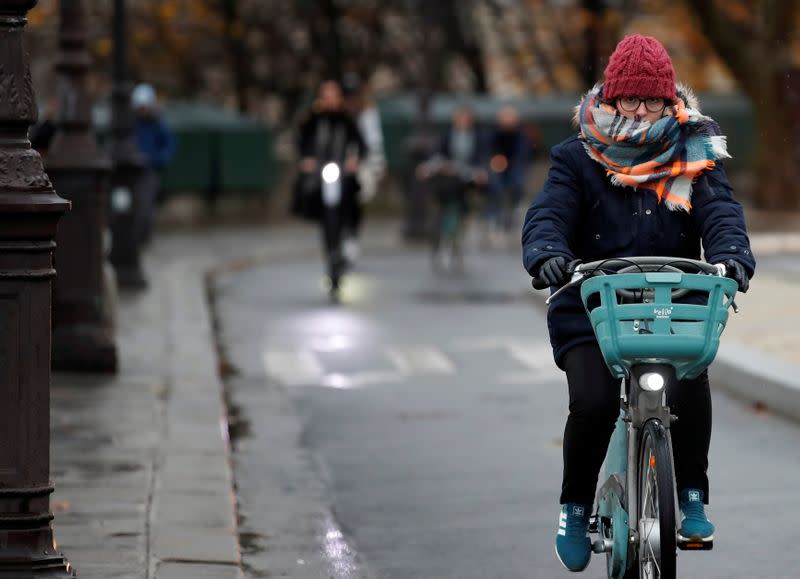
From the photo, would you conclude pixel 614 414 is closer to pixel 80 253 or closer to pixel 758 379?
pixel 758 379

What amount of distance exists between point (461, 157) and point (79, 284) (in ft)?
39.7

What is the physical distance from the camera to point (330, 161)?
17.4 m

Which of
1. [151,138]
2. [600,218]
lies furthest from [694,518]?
[151,138]

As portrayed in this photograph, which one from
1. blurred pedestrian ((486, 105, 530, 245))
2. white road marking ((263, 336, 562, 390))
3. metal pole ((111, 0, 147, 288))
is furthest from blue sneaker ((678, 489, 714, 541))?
blurred pedestrian ((486, 105, 530, 245))

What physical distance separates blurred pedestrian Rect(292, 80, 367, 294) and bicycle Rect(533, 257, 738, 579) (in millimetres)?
12007

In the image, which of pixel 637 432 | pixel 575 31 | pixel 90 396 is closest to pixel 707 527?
pixel 637 432

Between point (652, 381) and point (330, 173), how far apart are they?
12.4 m

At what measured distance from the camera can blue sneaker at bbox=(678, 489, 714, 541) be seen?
535 cm

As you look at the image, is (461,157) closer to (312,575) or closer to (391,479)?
(391,479)

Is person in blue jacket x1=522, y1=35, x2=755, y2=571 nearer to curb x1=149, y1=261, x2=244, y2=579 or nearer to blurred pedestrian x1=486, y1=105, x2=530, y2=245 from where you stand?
curb x1=149, y1=261, x2=244, y2=579

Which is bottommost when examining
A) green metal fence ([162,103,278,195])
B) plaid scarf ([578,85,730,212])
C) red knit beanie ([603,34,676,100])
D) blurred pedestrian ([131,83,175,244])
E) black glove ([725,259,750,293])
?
green metal fence ([162,103,278,195])

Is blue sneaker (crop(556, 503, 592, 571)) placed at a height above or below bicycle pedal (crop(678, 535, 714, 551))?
below

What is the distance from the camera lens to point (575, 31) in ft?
132

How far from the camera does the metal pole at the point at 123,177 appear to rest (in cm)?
1747
